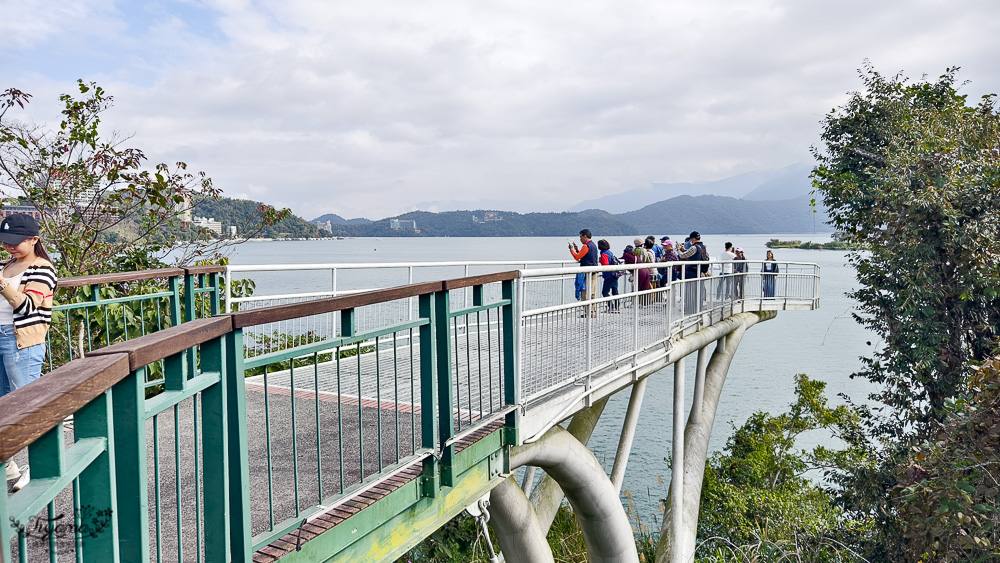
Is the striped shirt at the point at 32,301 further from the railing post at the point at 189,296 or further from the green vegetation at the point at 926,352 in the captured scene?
the green vegetation at the point at 926,352

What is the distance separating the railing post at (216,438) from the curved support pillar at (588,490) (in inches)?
169

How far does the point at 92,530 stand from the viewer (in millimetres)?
1708

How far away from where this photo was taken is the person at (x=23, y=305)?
13.7 ft

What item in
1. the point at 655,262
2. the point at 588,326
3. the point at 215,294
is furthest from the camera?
the point at 655,262

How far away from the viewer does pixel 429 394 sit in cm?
429

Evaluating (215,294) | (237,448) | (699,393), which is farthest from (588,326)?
(699,393)

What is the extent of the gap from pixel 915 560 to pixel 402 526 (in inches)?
323

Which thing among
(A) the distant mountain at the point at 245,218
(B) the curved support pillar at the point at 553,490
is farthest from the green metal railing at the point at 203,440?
(A) the distant mountain at the point at 245,218

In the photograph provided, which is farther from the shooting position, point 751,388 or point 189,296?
point 751,388

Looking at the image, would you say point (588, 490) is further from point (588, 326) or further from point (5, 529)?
point (5, 529)

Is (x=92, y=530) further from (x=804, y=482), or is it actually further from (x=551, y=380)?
(x=804, y=482)

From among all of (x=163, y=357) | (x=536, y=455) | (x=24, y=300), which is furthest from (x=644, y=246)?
(x=163, y=357)

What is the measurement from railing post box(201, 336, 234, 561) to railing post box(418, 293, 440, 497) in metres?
1.59

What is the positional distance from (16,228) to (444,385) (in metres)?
2.78
